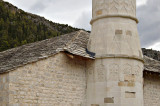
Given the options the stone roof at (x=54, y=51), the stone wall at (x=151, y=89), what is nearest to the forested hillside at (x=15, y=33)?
the stone roof at (x=54, y=51)

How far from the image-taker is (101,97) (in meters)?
10.0

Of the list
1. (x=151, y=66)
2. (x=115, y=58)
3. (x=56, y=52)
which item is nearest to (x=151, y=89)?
(x=151, y=66)

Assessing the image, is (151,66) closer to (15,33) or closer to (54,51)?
(54,51)

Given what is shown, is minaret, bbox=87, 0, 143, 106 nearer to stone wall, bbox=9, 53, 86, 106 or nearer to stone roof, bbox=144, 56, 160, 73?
stone wall, bbox=9, 53, 86, 106

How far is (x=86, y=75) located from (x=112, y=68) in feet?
3.96

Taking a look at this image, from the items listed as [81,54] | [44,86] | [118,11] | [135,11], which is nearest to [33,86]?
[44,86]

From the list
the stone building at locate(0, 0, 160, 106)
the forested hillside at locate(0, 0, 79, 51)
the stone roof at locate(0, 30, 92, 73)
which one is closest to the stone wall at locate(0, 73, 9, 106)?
the stone roof at locate(0, 30, 92, 73)

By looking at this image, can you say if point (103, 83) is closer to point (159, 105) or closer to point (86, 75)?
point (86, 75)

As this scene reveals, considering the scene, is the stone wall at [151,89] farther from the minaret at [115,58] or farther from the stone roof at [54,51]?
the stone roof at [54,51]

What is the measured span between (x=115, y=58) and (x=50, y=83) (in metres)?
2.72

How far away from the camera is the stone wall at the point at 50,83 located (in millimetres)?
8383

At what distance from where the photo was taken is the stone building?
9.09 m

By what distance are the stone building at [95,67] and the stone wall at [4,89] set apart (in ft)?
1.72

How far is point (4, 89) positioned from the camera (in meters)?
8.26
